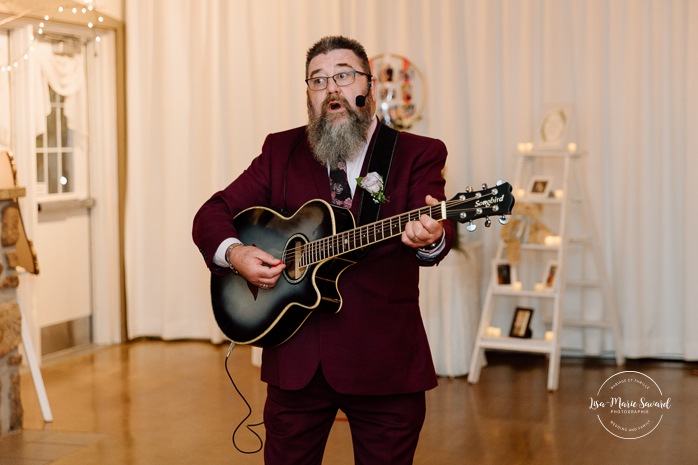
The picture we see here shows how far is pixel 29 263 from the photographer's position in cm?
504

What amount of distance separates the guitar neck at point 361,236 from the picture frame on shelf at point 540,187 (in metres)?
3.31

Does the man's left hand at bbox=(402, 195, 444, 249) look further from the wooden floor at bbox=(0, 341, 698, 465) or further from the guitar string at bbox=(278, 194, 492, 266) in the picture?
the wooden floor at bbox=(0, 341, 698, 465)

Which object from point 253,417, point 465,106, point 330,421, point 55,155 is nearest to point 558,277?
point 465,106

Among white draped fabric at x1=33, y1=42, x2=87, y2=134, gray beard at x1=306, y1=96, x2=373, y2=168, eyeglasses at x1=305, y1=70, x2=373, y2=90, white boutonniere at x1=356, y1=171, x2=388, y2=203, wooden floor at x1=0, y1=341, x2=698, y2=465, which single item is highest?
white draped fabric at x1=33, y1=42, x2=87, y2=134

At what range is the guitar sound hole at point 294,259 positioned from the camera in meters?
2.51

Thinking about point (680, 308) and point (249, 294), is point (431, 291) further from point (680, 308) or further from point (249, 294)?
A: point (249, 294)

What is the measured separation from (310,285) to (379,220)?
0.83 ft

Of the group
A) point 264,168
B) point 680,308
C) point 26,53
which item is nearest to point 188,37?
point 26,53

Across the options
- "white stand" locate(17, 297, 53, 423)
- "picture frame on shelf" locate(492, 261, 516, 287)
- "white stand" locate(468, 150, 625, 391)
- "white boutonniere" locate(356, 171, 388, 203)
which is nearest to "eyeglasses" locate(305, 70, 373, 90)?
"white boutonniere" locate(356, 171, 388, 203)

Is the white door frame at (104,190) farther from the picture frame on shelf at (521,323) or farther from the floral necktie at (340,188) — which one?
the floral necktie at (340,188)

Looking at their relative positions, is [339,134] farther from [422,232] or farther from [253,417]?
[253,417]

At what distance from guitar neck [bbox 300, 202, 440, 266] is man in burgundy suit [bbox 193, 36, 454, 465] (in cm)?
7

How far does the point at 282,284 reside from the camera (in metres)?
2.53

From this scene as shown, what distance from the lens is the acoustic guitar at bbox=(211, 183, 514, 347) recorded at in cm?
230
